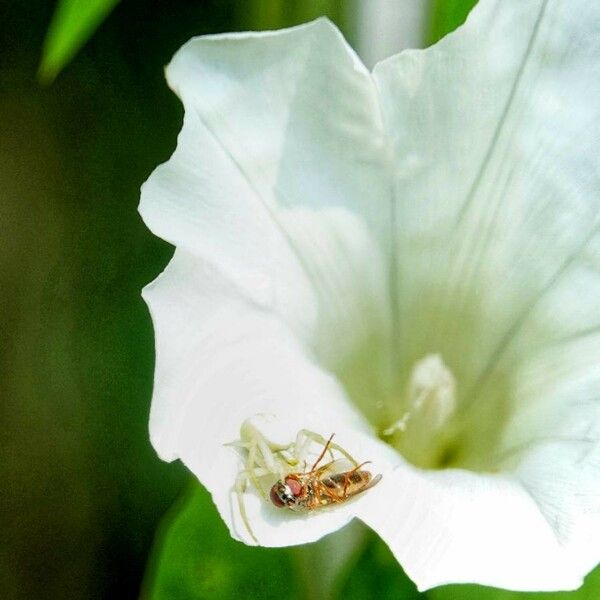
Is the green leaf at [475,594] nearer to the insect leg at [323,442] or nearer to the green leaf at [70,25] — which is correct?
the insect leg at [323,442]

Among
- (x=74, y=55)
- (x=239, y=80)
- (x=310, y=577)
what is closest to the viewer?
(x=239, y=80)

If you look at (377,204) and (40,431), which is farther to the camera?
(40,431)

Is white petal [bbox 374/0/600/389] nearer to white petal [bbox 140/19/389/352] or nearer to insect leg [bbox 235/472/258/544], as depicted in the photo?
white petal [bbox 140/19/389/352]

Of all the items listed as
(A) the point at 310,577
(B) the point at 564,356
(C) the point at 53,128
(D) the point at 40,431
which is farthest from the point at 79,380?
(B) the point at 564,356

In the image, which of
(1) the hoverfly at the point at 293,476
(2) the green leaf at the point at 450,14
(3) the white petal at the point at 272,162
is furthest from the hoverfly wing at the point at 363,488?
(2) the green leaf at the point at 450,14

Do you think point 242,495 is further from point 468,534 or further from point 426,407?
point 426,407

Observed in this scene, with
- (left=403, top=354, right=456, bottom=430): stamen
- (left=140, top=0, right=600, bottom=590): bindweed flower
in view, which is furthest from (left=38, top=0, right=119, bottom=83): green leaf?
(left=403, top=354, right=456, bottom=430): stamen

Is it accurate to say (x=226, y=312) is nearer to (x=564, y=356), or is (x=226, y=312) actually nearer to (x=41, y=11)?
(x=564, y=356)
